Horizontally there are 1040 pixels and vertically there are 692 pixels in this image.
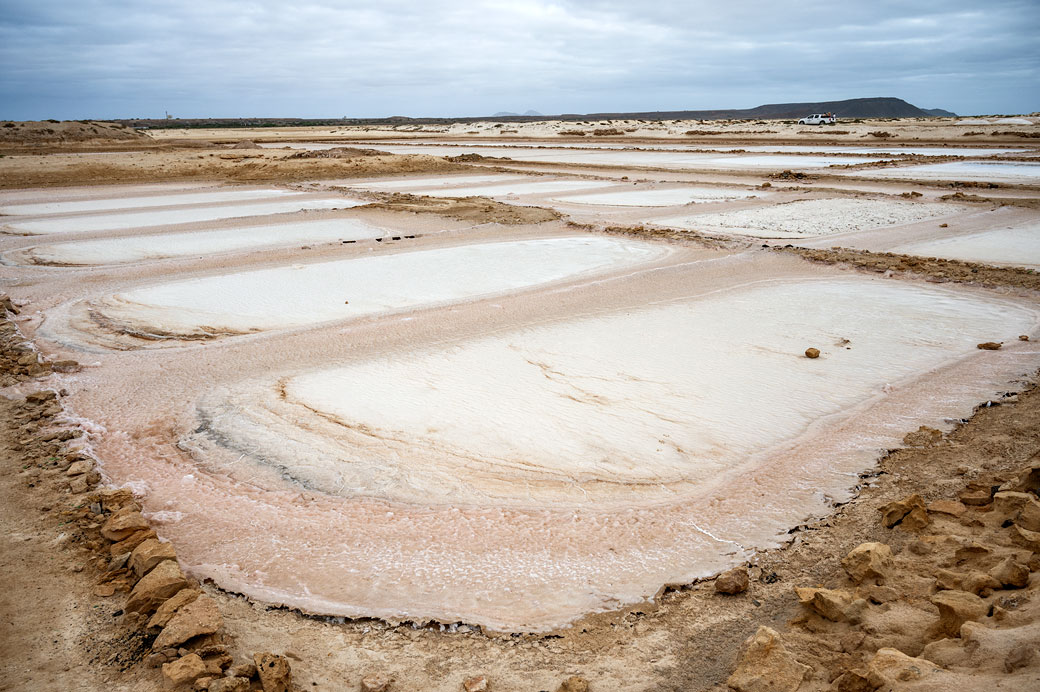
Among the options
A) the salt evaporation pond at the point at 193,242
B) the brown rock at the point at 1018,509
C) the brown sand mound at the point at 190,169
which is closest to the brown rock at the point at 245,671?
the brown rock at the point at 1018,509

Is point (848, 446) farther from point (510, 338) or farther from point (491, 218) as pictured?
point (491, 218)

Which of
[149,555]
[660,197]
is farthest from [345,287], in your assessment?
[660,197]

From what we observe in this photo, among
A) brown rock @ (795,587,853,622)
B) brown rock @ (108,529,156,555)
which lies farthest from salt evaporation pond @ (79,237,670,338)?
brown rock @ (795,587,853,622)

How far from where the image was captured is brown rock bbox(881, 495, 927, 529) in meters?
3.90

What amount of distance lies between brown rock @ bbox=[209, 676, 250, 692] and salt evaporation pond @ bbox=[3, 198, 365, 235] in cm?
1426

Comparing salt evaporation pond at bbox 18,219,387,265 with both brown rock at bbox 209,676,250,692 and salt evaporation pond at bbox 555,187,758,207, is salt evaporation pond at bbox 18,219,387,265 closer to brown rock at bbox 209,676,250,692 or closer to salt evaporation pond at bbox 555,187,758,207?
salt evaporation pond at bbox 555,187,758,207

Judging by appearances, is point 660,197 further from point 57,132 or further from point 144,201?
point 57,132

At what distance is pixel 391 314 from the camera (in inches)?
327

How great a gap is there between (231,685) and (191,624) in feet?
1.58

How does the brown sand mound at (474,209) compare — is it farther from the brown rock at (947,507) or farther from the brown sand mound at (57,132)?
the brown sand mound at (57,132)

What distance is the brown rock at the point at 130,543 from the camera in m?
3.73

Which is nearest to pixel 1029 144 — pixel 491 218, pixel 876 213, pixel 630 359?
pixel 876 213

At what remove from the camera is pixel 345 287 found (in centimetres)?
959

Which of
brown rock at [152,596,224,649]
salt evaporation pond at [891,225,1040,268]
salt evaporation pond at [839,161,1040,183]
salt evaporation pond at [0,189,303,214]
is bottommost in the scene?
brown rock at [152,596,224,649]
